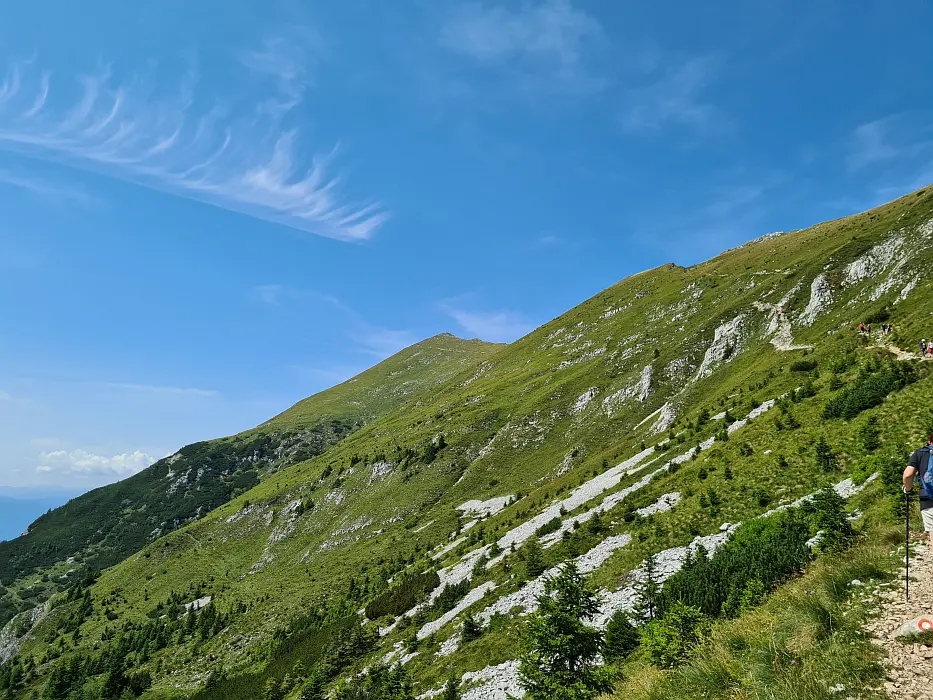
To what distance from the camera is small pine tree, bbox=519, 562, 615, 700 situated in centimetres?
1530

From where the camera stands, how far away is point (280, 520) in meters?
113

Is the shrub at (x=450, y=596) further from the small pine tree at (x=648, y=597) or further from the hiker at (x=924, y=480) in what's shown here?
the hiker at (x=924, y=480)

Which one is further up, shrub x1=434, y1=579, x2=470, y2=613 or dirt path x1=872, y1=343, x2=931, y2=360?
dirt path x1=872, y1=343, x2=931, y2=360

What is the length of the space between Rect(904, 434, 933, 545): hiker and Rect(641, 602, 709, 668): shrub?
5856 millimetres

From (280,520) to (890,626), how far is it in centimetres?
12347

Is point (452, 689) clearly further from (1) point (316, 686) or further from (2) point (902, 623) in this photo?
(2) point (902, 623)

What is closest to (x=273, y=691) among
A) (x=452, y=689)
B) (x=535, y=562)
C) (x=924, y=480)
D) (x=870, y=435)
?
(x=535, y=562)

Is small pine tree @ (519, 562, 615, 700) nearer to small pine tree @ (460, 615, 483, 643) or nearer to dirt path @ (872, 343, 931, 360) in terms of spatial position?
small pine tree @ (460, 615, 483, 643)

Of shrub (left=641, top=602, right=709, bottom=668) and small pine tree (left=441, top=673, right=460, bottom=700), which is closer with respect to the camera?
shrub (left=641, top=602, right=709, bottom=668)

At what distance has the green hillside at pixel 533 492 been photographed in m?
26.6

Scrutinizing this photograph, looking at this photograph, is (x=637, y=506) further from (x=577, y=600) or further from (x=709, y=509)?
(x=577, y=600)

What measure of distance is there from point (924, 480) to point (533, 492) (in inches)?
2267

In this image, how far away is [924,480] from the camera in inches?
363

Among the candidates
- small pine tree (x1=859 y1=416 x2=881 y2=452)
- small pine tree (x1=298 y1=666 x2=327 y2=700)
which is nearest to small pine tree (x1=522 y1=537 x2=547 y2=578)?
small pine tree (x1=298 y1=666 x2=327 y2=700)
